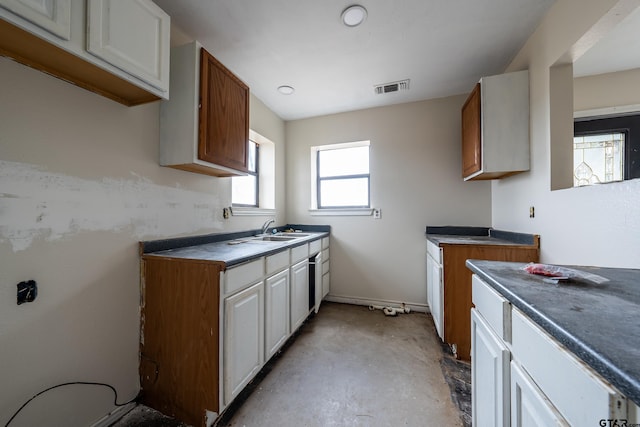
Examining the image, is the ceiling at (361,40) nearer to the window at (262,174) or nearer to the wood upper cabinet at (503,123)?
the wood upper cabinet at (503,123)

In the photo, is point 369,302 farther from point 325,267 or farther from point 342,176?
point 342,176

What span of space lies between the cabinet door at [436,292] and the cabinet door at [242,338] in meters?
1.53

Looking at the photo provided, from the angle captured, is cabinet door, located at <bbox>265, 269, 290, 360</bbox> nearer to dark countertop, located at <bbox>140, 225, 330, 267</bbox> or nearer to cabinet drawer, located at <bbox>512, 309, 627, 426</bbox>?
dark countertop, located at <bbox>140, 225, 330, 267</bbox>

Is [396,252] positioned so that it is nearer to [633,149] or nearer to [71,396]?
[633,149]

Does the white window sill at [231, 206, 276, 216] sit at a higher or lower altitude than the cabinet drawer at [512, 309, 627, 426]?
higher

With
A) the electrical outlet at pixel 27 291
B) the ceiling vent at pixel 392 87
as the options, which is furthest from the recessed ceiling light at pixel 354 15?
the electrical outlet at pixel 27 291

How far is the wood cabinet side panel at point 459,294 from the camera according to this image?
190 cm

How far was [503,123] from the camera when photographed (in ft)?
6.32

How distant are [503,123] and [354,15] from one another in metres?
1.46

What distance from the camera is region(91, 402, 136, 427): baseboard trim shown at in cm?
128

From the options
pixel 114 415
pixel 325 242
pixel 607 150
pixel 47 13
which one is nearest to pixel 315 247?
pixel 325 242

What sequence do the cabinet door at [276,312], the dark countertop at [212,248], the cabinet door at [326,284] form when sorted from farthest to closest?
the cabinet door at [326,284], the cabinet door at [276,312], the dark countertop at [212,248]

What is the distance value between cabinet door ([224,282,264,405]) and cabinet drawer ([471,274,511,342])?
1236mm

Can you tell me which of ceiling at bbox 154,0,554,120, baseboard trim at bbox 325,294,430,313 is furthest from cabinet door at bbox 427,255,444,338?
ceiling at bbox 154,0,554,120
